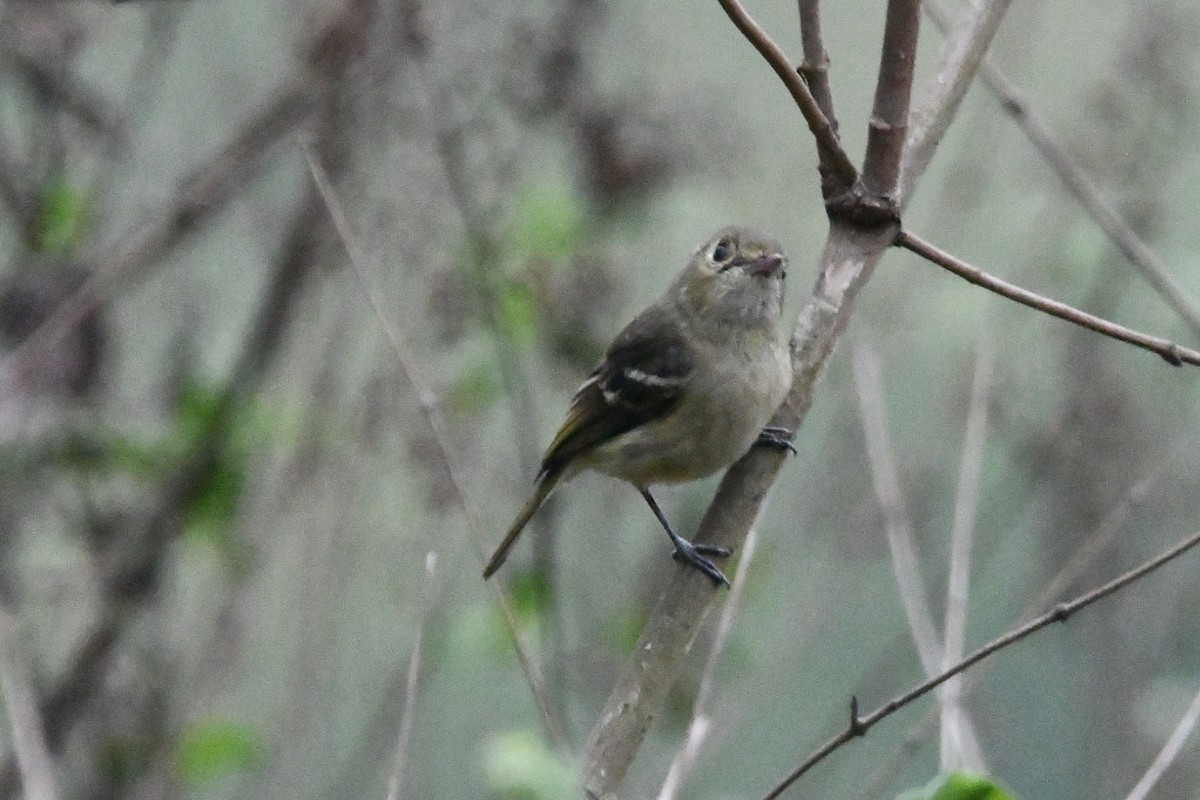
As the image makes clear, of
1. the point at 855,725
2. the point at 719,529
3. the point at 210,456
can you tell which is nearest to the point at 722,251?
the point at 719,529

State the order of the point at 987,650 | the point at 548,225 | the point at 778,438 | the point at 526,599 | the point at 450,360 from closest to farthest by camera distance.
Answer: the point at 987,650
the point at 778,438
the point at 548,225
the point at 526,599
the point at 450,360

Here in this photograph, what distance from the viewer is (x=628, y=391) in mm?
3852

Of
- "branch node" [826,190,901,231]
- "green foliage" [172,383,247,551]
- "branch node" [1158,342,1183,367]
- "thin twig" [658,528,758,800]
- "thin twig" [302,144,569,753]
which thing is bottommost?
"green foliage" [172,383,247,551]

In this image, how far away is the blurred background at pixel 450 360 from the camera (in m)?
4.41

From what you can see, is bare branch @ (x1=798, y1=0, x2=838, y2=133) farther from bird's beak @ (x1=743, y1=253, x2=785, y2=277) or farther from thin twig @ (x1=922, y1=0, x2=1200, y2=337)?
bird's beak @ (x1=743, y1=253, x2=785, y2=277)

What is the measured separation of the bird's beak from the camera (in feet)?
12.0

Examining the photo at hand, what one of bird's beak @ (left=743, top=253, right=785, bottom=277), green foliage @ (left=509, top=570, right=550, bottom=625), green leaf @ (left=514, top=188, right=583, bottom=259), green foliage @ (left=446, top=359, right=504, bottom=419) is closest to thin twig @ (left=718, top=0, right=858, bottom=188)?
bird's beak @ (left=743, top=253, right=785, bottom=277)

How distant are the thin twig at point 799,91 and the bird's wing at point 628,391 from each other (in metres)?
1.29

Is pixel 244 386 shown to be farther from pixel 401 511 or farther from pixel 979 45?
pixel 979 45

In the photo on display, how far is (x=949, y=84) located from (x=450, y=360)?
3108mm

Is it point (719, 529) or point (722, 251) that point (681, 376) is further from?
point (719, 529)

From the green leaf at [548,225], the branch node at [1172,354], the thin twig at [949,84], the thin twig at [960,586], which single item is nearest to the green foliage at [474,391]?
the green leaf at [548,225]

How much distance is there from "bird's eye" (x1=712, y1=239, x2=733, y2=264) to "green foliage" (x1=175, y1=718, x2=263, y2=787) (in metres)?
1.88

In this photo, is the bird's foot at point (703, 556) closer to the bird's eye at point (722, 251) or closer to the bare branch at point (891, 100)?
the bare branch at point (891, 100)
